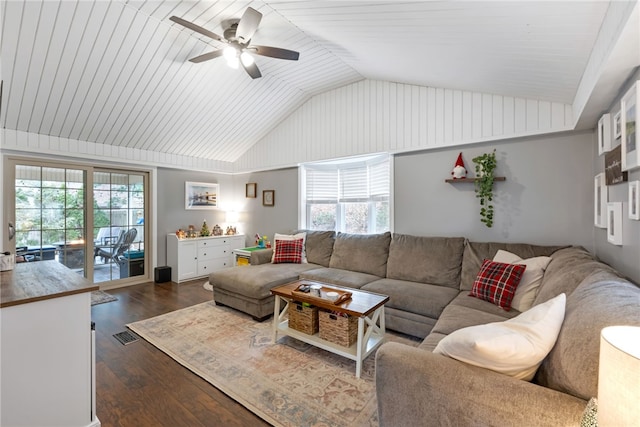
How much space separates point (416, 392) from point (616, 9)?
1.94m

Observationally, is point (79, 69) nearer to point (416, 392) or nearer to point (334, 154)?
point (334, 154)

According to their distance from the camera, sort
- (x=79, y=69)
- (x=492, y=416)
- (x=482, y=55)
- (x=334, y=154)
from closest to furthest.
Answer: (x=492, y=416)
(x=482, y=55)
(x=79, y=69)
(x=334, y=154)

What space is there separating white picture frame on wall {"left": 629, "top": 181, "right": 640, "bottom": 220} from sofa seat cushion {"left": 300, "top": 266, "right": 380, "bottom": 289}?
213 cm

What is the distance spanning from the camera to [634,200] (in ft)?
5.06

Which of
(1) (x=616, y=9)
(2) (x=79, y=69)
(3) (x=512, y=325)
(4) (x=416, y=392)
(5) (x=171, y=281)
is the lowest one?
(5) (x=171, y=281)

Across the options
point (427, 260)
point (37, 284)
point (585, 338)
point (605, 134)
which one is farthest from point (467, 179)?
point (37, 284)

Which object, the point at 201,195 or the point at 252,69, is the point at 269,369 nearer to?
the point at 252,69

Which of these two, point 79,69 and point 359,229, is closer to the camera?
point 79,69

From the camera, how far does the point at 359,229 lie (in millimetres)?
4363

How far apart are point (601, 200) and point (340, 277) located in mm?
2475

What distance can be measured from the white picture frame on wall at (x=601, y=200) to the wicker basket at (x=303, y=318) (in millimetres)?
2473

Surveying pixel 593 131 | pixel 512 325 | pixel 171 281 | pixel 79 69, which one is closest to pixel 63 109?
pixel 79 69

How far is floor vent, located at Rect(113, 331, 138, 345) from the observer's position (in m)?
2.65

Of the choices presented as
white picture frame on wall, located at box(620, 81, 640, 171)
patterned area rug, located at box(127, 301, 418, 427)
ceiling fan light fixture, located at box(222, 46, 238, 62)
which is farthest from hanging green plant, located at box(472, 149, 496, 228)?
ceiling fan light fixture, located at box(222, 46, 238, 62)
